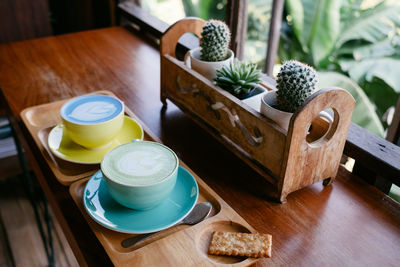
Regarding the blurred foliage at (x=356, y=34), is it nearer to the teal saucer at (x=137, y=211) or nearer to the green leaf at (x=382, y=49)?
the green leaf at (x=382, y=49)

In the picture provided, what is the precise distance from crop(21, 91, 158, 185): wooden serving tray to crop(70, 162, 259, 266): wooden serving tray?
86 mm

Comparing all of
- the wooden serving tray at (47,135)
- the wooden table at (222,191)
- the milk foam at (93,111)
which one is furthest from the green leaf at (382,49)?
the milk foam at (93,111)

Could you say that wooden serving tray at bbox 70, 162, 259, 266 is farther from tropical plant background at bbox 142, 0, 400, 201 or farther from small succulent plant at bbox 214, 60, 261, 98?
tropical plant background at bbox 142, 0, 400, 201

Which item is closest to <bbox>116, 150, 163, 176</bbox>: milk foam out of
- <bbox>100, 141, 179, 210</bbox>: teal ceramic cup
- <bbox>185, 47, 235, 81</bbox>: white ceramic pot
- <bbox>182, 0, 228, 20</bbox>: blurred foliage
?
<bbox>100, 141, 179, 210</bbox>: teal ceramic cup

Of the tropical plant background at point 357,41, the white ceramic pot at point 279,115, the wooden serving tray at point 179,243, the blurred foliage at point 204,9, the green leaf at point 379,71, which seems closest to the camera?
the wooden serving tray at point 179,243

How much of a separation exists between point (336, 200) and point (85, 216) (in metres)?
0.53

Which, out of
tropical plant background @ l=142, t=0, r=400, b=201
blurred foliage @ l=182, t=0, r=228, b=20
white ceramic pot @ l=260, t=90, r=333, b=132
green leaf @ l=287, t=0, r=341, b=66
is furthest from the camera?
blurred foliage @ l=182, t=0, r=228, b=20

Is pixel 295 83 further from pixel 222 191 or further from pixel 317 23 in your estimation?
pixel 317 23

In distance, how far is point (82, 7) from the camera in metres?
2.45

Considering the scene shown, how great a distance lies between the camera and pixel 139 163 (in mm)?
750

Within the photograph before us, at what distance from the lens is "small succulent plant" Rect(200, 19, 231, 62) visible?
0.99 m

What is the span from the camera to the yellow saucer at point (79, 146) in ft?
2.97

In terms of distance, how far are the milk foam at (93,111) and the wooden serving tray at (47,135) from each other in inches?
4.4

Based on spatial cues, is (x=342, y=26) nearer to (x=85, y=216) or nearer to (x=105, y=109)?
(x=105, y=109)
